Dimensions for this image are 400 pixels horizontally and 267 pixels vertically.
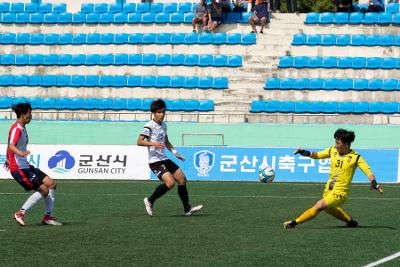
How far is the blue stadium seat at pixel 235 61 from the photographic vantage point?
121ft

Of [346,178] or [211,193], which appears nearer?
[346,178]

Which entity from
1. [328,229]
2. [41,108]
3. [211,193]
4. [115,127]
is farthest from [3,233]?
[41,108]

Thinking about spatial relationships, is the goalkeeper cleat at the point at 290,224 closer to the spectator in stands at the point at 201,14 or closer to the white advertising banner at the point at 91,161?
the white advertising banner at the point at 91,161

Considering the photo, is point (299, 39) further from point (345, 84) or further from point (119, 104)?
point (119, 104)

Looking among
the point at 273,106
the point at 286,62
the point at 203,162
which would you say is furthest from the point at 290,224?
the point at 286,62

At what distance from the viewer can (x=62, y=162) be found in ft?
99.3

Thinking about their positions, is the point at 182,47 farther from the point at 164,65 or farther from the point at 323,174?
the point at 323,174

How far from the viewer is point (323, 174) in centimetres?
2927

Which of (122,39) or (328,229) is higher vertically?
(122,39)

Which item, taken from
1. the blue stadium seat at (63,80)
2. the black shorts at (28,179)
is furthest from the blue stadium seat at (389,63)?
the black shorts at (28,179)

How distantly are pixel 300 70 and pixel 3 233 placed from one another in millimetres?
23685

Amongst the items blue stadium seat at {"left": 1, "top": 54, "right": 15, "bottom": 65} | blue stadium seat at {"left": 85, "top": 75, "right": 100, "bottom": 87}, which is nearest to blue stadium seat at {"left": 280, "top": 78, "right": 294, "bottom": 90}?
blue stadium seat at {"left": 85, "top": 75, "right": 100, "bottom": 87}

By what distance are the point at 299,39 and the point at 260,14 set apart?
1867 millimetres

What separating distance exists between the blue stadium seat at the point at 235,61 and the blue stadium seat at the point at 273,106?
2.83 meters
